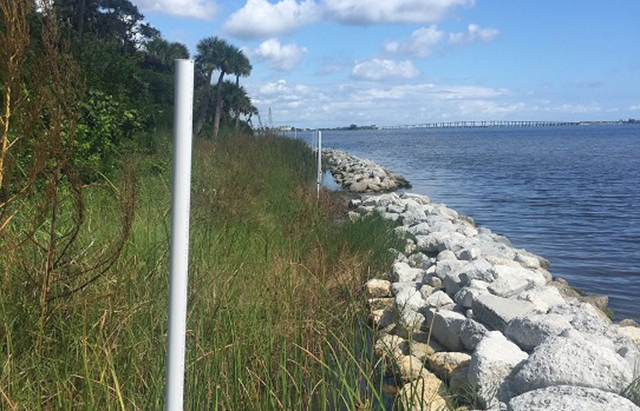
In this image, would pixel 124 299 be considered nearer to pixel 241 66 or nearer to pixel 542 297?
pixel 542 297

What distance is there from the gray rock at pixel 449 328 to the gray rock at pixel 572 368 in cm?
116

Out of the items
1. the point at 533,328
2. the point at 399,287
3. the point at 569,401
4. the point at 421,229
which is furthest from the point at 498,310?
the point at 421,229

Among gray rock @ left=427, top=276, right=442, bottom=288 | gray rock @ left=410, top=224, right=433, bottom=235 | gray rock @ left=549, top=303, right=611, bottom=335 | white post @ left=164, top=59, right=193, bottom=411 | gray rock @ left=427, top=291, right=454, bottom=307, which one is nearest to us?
white post @ left=164, top=59, right=193, bottom=411

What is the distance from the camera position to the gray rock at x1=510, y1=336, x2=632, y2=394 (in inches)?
154

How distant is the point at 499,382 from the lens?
13.7ft

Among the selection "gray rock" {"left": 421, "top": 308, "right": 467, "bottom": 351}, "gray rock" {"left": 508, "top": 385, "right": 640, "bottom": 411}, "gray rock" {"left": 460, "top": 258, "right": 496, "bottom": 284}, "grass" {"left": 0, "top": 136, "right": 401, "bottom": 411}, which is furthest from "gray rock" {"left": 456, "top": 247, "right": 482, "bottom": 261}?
"gray rock" {"left": 508, "top": 385, "right": 640, "bottom": 411}

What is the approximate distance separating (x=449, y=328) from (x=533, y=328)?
2.34 ft

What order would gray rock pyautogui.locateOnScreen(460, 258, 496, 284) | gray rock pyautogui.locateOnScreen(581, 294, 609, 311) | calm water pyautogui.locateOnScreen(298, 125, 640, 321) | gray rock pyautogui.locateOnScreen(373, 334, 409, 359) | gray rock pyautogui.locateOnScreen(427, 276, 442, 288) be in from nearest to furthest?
gray rock pyautogui.locateOnScreen(373, 334, 409, 359), gray rock pyautogui.locateOnScreen(460, 258, 496, 284), gray rock pyautogui.locateOnScreen(427, 276, 442, 288), gray rock pyautogui.locateOnScreen(581, 294, 609, 311), calm water pyautogui.locateOnScreen(298, 125, 640, 321)

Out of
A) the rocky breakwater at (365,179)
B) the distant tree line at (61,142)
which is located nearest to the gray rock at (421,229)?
the distant tree line at (61,142)

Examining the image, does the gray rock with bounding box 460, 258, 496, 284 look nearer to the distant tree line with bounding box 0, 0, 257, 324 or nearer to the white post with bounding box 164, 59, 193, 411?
the distant tree line with bounding box 0, 0, 257, 324

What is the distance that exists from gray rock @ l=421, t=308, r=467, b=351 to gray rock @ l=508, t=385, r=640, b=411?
5.48 feet

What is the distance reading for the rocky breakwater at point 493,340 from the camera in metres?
3.58

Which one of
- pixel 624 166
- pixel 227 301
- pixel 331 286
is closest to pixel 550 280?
pixel 331 286

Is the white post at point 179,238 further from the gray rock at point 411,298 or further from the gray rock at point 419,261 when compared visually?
the gray rock at point 419,261
